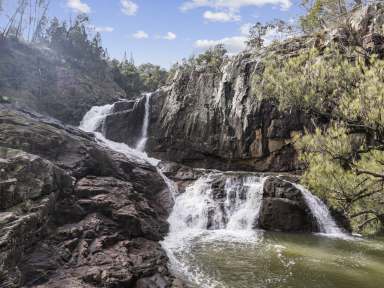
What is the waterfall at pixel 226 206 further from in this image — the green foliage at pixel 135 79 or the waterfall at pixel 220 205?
the green foliage at pixel 135 79

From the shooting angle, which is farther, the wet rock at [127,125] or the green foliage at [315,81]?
the wet rock at [127,125]

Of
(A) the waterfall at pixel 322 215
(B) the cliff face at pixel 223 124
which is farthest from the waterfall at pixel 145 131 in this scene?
(A) the waterfall at pixel 322 215

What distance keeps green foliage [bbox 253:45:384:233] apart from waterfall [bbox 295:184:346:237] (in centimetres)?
1125

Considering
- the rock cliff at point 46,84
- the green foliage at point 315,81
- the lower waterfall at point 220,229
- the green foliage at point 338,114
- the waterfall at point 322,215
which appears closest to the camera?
the green foliage at point 338,114

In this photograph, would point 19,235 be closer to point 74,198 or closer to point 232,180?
point 74,198

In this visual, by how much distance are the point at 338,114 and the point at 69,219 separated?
1035cm

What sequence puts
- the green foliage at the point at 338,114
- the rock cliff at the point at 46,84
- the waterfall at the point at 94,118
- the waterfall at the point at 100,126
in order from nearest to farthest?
the green foliage at the point at 338,114 < the waterfall at the point at 100,126 < the waterfall at the point at 94,118 < the rock cliff at the point at 46,84

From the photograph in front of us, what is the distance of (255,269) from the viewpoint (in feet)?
40.7

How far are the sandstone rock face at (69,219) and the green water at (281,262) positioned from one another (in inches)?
60.5

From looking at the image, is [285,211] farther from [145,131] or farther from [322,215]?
[145,131]

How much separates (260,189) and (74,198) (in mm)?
10826

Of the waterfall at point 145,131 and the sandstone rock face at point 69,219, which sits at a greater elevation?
the waterfall at point 145,131

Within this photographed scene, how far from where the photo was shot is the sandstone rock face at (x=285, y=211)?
62.6ft

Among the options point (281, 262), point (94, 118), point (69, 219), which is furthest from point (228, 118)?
point (69, 219)
